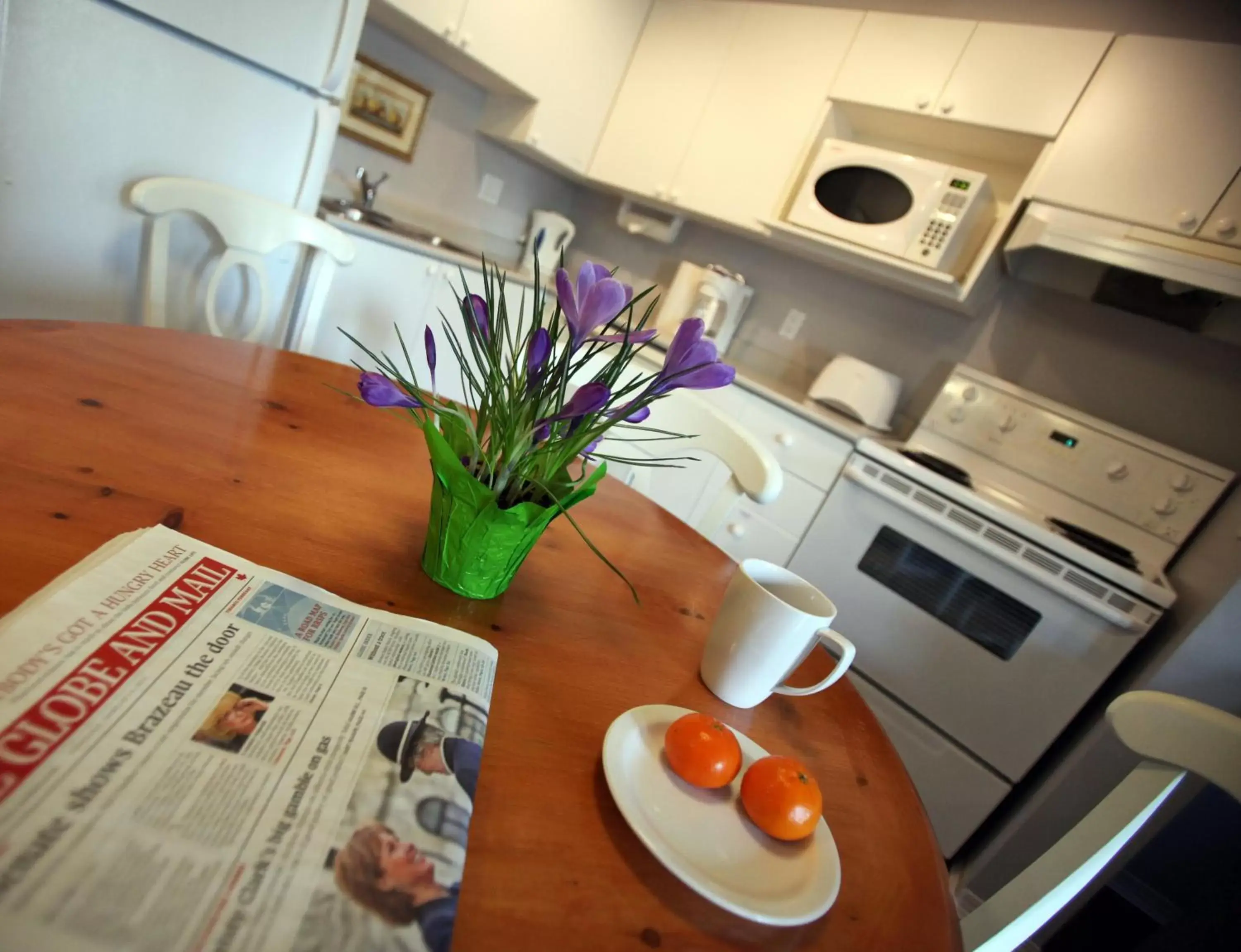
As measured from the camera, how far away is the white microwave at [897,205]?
1957 mm

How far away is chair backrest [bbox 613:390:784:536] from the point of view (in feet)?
3.43

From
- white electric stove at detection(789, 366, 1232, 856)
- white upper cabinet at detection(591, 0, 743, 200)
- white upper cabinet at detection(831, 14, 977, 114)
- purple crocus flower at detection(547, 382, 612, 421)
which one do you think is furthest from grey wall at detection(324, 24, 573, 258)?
purple crocus flower at detection(547, 382, 612, 421)

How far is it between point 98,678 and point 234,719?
0.08 m

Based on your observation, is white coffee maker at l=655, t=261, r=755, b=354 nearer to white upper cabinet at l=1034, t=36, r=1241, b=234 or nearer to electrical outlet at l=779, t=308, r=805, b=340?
electrical outlet at l=779, t=308, r=805, b=340

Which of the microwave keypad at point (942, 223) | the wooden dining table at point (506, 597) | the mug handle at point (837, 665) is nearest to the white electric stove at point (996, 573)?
the microwave keypad at point (942, 223)

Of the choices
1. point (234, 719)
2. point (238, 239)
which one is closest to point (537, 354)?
point (234, 719)

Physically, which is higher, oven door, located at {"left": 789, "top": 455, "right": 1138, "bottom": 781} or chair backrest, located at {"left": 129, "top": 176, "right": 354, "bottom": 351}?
chair backrest, located at {"left": 129, "top": 176, "right": 354, "bottom": 351}

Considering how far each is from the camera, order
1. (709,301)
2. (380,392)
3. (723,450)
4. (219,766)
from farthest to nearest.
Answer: (709,301) < (723,450) < (380,392) < (219,766)

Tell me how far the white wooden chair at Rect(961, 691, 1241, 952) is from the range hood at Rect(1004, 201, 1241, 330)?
4.84 feet

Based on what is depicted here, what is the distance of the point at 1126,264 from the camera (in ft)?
5.16

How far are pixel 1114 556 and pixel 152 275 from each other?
2.19m

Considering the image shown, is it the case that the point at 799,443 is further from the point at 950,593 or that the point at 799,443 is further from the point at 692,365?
the point at 692,365

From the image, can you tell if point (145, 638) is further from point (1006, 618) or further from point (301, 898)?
point (1006, 618)

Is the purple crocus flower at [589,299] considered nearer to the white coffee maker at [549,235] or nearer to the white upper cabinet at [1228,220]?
the white upper cabinet at [1228,220]
